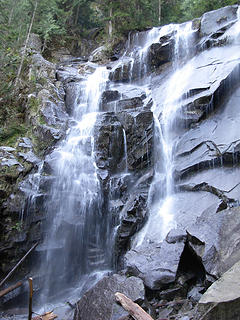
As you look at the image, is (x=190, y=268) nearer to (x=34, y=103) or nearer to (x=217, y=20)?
(x=34, y=103)

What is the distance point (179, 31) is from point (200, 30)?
5.16 ft

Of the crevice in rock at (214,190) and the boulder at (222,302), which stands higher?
the crevice in rock at (214,190)

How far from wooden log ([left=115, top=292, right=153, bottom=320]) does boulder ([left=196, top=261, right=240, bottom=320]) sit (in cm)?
138

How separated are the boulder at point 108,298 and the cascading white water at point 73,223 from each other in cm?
312

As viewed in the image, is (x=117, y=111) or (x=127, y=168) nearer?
(x=127, y=168)

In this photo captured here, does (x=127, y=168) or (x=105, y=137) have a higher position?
(x=105, y=137)

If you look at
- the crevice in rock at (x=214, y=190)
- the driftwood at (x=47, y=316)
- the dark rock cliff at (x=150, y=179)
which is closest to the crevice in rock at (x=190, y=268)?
the dark rock cliff at (x=150, y=179)

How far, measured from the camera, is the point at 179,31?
58.1 ft

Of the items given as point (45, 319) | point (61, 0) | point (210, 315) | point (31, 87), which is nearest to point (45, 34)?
point (61, 0)

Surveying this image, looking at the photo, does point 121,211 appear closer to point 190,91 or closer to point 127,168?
point 127,168

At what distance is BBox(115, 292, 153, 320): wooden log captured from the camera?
492cm

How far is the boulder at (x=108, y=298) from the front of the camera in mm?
5305

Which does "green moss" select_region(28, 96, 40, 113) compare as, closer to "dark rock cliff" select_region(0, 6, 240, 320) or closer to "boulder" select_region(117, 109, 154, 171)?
"dark rock cliff" select_region(0, 6, 240, 320)

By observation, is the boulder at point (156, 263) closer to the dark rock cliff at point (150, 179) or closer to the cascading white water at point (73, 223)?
the dark rock cliff at point (150, 179)
